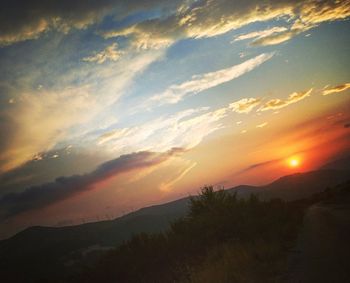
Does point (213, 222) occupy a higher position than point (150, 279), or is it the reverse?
point (213, 222)

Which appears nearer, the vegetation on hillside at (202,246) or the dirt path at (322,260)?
the dirt path at (322,260)

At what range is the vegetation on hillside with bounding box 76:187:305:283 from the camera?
50.3ft

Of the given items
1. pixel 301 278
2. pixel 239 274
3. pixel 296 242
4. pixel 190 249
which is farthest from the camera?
pixel 190 249

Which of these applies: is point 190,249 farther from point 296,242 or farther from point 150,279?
point 296,242

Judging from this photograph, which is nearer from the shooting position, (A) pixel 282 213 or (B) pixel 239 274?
(B) pixel 239 274

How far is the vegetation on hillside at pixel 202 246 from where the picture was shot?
1532cm

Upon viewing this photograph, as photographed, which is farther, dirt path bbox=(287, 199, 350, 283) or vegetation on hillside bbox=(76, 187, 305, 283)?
vegetation on hillside bbox=(76, 187, 305, 283)

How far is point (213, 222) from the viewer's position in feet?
70.6

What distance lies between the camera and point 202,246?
65.7 ft

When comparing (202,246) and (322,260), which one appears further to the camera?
(202,246)

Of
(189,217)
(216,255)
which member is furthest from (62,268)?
(216,255)

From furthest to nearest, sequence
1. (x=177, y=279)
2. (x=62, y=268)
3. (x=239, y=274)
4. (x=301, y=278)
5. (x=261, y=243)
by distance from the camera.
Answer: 1. (x=62, y=268)
2. (x=261, y=243)
3. (x=177, y=279)
4. (x=239, y=274)
5. (x=301, y=278)

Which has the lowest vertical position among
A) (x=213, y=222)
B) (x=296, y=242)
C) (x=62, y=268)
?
(x=62, y=268)

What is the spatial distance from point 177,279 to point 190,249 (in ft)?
17.7
